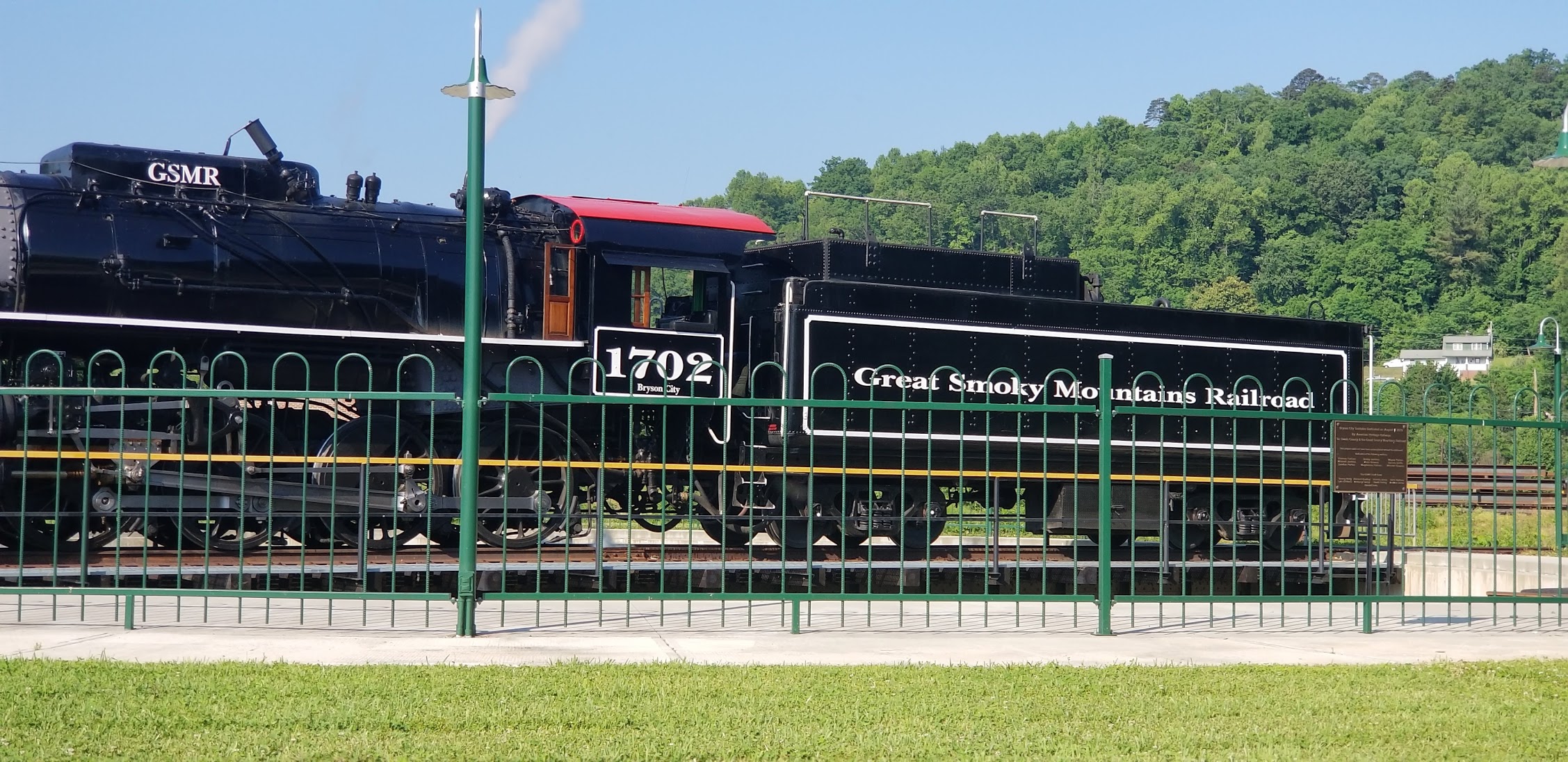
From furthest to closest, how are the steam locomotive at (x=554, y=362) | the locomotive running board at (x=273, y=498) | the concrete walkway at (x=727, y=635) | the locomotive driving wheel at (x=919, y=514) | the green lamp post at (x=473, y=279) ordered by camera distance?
the locomotive driving wheel at (x=919, y=514) → the steam locomotive at (x=554, y=362) → the locomotive running board at (x=273, y=498) → the green lamp post at (x=473, y=279) → the concrete walkway at (x=727, y=635)

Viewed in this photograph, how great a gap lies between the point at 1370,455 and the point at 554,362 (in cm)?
643

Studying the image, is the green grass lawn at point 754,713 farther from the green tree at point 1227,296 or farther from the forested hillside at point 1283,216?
the green tree at point 1227,296

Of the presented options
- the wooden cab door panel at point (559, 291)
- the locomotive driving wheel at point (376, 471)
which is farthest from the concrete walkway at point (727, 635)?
the wooden cab door panel at point (559, 291)

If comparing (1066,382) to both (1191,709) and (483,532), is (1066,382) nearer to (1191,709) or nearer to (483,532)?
(483,532)

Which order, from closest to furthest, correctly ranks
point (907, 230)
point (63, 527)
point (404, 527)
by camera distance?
point (63, 527) < point (404, 527) < point (907, 230)

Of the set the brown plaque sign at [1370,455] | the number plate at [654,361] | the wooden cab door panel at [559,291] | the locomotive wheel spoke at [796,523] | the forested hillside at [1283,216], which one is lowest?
the locomotive wheel spoke at [796,523]

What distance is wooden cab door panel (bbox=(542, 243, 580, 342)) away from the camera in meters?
12.7

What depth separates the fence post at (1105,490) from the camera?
8805mm

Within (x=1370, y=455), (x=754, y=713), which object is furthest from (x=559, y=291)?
(x=754, y=713)

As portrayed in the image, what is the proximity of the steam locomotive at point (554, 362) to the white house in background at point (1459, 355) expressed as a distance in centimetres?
6024

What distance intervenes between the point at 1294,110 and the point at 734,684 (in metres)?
129

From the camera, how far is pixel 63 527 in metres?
11.5

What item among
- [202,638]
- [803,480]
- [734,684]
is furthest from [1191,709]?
[803,480]

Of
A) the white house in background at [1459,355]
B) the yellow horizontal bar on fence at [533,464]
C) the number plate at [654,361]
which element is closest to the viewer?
the yellow horizontal bar on fence at [533,464]
